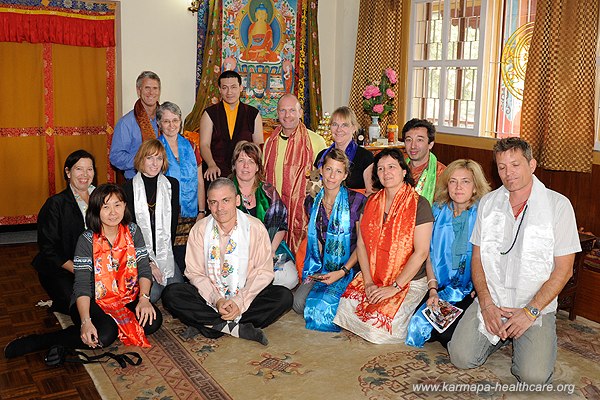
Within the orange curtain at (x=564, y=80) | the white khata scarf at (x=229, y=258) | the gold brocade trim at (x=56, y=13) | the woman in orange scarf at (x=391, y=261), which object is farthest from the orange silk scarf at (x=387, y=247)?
the gold brocade trim at (x=56, y=13)

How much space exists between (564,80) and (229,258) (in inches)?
119

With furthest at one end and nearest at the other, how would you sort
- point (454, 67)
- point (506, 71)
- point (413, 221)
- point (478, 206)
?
point (454, 67), point (506, 71), point (413, 221), point (478, 206)

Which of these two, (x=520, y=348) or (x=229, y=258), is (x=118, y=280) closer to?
(x=229, y=258)

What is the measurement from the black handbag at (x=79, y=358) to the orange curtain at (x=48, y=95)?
3.11m

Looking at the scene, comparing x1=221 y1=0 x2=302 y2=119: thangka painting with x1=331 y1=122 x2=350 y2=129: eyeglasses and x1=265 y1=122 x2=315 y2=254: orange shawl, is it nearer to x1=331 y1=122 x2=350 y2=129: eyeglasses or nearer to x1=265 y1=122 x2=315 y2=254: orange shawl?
x1=265 y1=122 x2=315 y2=254: orange shawl

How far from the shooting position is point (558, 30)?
479cm

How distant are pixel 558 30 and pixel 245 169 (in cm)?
273

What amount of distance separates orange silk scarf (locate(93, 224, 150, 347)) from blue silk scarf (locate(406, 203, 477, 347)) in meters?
1.50

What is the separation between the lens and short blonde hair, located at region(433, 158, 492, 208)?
3.51 meters

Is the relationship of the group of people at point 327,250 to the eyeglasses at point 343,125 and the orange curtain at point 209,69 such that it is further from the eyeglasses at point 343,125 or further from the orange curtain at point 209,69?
the orange curtain at point 209,69

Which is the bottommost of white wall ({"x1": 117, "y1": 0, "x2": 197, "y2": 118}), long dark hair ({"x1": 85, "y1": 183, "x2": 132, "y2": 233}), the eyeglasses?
long dark hair ({"x1": 85, "y1": 183, "x2": 132, "y2": 233})

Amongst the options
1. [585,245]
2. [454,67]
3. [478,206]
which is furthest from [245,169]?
[454,67]

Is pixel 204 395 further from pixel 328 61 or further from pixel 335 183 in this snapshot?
pixel 328 61

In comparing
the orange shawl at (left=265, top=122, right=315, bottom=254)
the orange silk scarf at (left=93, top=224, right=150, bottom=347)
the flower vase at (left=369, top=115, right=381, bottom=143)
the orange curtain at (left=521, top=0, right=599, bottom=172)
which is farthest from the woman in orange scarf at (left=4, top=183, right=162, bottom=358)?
the orange curtain at (left=521, top=0, right=599, bottom=172)
